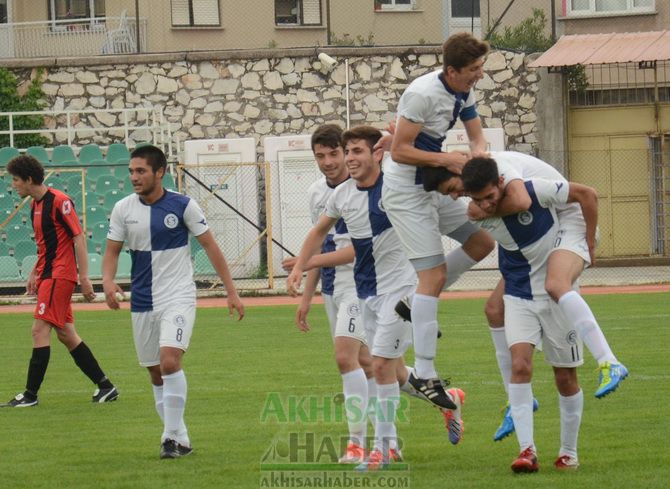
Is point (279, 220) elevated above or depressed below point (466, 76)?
below

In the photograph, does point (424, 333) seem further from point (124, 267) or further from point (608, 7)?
point (608, 7)

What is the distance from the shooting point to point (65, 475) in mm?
8789

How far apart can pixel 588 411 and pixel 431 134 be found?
3243 millimetres

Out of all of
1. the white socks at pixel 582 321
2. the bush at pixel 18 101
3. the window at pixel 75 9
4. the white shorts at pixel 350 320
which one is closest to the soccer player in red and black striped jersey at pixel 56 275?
the white shorts at pixel 350 320

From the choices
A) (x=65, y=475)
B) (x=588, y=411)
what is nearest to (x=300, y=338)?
(x=588, y=411)

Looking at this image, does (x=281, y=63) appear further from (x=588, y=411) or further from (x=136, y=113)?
(x=588, y=411)

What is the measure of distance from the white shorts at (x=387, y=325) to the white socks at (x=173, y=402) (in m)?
1.36

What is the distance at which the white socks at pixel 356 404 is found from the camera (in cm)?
902

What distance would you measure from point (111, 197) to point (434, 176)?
1887cm

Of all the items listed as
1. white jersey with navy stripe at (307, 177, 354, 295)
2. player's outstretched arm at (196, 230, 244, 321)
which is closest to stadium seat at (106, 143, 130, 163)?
white jersey with navy stripe at (307, 177, 354, 295)

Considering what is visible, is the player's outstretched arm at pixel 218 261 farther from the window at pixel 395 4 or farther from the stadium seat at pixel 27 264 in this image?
the window at pixel 395 4

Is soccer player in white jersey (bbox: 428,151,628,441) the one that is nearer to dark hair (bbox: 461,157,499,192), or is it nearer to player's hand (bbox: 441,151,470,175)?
player's hand (bbox: 441,151,470,175)

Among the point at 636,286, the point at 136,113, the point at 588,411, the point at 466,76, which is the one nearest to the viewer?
the point at 466,76

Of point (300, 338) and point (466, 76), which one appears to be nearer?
point (466, 76)
